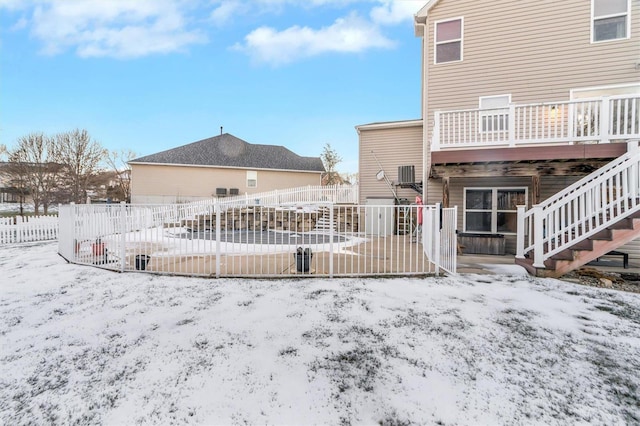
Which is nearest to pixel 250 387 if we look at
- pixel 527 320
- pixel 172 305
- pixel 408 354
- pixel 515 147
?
pixel 408 354

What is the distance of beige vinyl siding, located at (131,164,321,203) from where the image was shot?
66.5 ft

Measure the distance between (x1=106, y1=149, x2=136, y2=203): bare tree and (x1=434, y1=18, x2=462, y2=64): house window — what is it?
29.7 m

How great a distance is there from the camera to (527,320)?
11.2ft

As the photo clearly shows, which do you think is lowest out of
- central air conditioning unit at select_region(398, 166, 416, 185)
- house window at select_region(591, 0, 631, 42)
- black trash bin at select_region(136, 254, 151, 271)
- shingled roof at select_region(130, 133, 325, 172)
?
black trash bin at select_region(136, 254, 151, 271)

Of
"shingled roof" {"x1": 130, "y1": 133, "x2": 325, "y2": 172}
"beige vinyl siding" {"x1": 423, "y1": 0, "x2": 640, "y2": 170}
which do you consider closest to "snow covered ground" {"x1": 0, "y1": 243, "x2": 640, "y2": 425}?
"beige vinyl siding" {"x1": 423, "y1": 0, "x2": 640, "y2": 170}

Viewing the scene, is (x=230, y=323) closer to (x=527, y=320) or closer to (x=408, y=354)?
(x=408, y=354)

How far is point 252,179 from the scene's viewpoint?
22000 millimetres

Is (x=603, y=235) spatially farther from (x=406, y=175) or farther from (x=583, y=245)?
(x=406, y=175)

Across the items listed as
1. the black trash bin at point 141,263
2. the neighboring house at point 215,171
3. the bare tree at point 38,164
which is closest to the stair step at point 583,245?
the black trash bin at point 141,263

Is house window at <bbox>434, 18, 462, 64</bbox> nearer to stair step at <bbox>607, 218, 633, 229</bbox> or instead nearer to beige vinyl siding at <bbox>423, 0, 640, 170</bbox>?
beige vinyl siding at <bbox>423, 0, 640, 170</bbox>

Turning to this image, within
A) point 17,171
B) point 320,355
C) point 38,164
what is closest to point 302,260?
point 320,355

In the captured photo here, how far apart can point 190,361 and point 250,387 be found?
73 centimetres

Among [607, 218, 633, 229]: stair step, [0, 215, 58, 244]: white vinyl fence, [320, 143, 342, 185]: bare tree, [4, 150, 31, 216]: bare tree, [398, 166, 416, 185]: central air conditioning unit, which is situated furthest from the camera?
[320, 143, 342, 185]: bare tree

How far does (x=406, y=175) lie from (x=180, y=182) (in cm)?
1688
